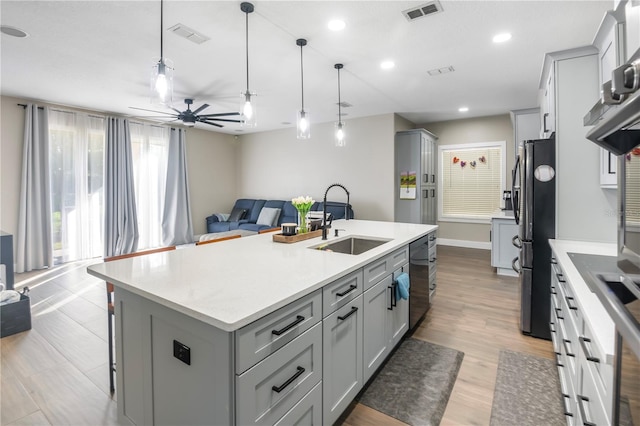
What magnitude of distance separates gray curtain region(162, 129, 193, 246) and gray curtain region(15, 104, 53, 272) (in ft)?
6.42

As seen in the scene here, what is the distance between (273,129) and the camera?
24.7 feet

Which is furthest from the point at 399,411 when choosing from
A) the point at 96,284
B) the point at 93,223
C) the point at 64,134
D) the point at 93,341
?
the point at 64,134

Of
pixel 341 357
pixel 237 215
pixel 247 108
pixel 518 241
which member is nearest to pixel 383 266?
pixel 341 357

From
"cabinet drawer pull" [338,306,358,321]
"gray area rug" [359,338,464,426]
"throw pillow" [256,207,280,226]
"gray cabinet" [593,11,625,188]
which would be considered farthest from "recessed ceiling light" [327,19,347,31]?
"throw pillow" [256,207,280,226]

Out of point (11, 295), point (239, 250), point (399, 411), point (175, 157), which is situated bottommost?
point (399, 411)

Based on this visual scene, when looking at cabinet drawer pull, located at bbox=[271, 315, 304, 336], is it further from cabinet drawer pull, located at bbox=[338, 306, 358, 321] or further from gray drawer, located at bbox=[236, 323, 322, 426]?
cabinet drawer pull, located at bbox=[338, 306, 358, 321]

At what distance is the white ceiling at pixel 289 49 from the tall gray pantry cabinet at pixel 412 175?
3.22ft

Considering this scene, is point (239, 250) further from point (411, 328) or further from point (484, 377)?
point (484, 377)

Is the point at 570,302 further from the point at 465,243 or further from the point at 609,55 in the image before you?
the point at 465,243

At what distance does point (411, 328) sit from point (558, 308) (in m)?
1.09

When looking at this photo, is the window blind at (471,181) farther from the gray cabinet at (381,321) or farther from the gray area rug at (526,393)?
the gray cabinet at (381,321)

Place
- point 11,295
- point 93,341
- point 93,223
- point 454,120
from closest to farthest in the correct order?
point 93,341, point 11,295, point 93,223, point 454,120

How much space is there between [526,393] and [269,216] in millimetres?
5564

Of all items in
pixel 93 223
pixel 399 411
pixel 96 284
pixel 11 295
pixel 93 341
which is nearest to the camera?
pixel 399 411
